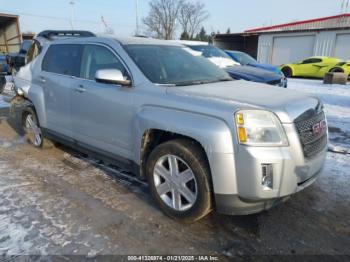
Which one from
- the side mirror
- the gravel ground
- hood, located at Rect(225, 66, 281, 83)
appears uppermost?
the side mirror

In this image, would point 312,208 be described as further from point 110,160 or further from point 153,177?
point 110,160

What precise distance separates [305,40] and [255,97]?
2690 centimetres

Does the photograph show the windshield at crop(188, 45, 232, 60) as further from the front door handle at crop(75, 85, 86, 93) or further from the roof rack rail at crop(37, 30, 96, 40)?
the front door handle at crop(75, 85, 86, 93)

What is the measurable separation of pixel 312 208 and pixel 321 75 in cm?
1689

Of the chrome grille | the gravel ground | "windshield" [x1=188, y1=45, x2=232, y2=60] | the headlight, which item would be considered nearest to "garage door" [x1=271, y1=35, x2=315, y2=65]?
"windshield" [x1=188, y1=45, x2=232, y2=60]

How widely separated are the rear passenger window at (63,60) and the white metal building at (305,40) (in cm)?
2511

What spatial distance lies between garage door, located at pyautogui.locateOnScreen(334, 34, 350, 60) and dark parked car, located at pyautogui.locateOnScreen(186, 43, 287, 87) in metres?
19.0

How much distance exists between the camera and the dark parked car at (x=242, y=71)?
24.9 ft

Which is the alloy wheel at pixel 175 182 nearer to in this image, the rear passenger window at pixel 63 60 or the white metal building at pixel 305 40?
the rear passenger window at pixel 63 60

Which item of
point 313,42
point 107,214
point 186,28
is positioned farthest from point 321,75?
point 186,28

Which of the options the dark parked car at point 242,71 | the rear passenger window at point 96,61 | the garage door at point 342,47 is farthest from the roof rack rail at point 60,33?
the garage door at point 342,47

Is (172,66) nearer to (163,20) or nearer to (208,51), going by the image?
(208,51)

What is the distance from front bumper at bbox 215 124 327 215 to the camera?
2471mm

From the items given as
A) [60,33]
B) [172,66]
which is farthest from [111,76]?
[60,33]
